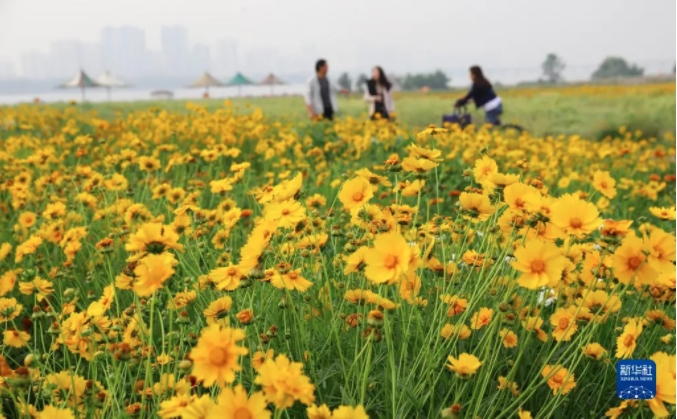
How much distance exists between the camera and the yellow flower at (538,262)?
1066mm

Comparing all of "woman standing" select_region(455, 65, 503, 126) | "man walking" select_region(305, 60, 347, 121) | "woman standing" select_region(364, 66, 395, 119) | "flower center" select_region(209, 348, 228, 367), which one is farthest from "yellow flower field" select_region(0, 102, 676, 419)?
"woman standing" select_region(455, 65, 503, 126)

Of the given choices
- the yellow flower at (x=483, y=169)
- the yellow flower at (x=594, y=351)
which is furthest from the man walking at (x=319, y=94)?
the yellow flower at (x=594, y=351)

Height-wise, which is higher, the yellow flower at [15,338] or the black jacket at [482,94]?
the black jacket at [482,94]

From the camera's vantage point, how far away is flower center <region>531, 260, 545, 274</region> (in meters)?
1.08

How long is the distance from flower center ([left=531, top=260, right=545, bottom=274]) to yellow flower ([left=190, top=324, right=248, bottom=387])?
0.50 meters

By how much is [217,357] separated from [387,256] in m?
0.32

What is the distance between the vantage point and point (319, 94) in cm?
730

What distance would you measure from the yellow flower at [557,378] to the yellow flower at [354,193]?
1.61ft

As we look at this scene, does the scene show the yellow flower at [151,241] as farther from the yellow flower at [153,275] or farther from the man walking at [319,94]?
the man walking at [319,94]

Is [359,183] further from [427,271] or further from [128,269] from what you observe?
[427,271]

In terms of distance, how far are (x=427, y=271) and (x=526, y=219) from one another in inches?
28.6

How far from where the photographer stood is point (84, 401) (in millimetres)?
1279

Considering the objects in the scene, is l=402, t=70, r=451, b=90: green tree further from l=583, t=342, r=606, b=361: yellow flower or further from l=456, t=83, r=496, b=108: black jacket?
l=583, t=342, r=606, b=361: yellow flower

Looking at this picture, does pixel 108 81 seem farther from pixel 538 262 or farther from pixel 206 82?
pixel 538 262
